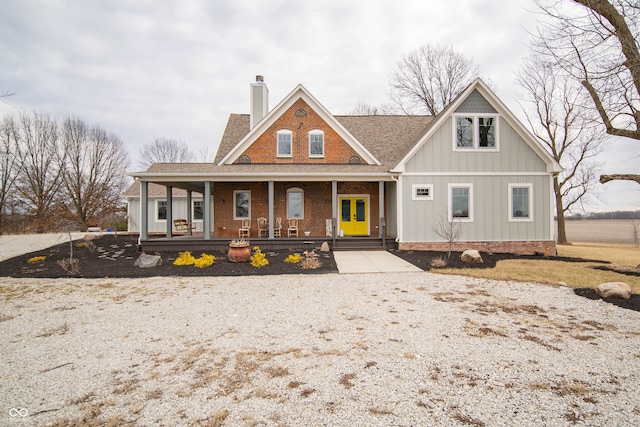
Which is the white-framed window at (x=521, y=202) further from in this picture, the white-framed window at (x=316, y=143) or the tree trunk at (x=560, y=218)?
the tree trunk at (x=560, y=218)

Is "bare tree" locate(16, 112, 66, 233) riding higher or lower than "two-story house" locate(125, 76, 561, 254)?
higher

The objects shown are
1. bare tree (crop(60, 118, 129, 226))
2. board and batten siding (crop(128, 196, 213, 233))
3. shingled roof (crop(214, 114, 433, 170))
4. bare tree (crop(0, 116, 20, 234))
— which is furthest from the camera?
bare tree (crop(60, 118, 129, 226))

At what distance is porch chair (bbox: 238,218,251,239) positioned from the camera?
15137 millimetres

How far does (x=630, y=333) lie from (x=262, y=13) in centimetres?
1237

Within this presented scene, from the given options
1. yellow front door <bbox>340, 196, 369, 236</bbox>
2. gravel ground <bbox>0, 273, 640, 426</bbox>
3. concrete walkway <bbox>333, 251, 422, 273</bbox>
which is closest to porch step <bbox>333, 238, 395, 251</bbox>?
concrete walkway <bbox>333, 251, 422, 273</bbox>

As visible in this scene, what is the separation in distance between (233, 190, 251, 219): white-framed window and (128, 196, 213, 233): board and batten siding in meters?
6.91

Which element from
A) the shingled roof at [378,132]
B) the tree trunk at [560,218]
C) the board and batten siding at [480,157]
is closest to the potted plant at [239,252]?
the shingled roof at [378,132]

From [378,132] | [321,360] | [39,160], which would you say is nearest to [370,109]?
[378,132]

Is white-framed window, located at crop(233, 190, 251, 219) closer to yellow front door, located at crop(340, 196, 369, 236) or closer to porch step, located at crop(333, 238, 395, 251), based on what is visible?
yellow front door, located at crop(340, 196, 369, 236)

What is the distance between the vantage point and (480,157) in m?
13.0

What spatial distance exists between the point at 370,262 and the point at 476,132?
7389 millimetres

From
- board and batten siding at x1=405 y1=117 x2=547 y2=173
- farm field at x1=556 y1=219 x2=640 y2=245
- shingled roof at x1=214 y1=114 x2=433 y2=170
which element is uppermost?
shingled roof at x1=214 y1=114 x2=433 y2=170

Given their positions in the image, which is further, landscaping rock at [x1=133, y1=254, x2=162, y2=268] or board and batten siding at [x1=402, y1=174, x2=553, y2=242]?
board and batten siding at [x1=402, y1=174, x2=553, y2=242]

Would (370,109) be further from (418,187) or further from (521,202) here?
(521,202)
